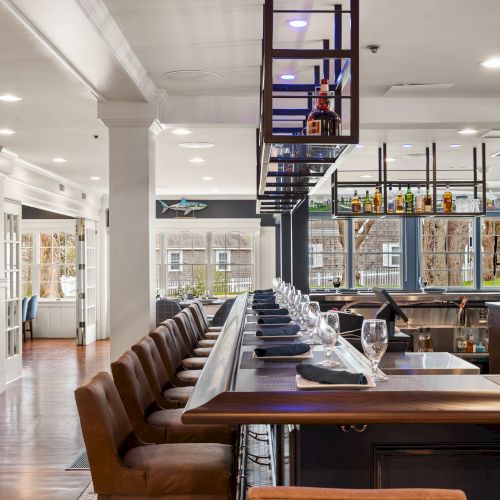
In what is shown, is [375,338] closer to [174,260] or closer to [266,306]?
[266,306]

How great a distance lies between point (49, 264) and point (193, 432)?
11157 mm

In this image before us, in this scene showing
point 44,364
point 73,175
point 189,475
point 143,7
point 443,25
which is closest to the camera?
point 189,475

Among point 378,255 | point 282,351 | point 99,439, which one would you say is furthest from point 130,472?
point 378,255

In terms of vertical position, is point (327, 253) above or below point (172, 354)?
above

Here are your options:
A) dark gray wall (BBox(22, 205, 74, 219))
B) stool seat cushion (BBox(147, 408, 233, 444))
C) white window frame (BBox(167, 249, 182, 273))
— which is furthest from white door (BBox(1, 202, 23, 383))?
stool seat cushion (BBox(147, 408, 233, 444))

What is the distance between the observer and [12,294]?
887cm

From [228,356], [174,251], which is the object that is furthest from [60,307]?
[228,356]

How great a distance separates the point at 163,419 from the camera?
3.37 metres

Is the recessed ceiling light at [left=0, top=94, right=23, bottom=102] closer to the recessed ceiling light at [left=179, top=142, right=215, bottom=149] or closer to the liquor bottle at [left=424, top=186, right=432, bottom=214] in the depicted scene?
the recessed ceiling light at [left=179, top=142, right=215, bottom=149]

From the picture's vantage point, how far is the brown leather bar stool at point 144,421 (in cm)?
310

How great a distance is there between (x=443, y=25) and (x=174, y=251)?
1056cm

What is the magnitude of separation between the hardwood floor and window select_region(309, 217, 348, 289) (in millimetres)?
4891

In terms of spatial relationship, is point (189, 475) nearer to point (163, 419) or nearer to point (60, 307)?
point (163, 419)

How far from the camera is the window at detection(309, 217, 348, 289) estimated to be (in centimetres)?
1357
